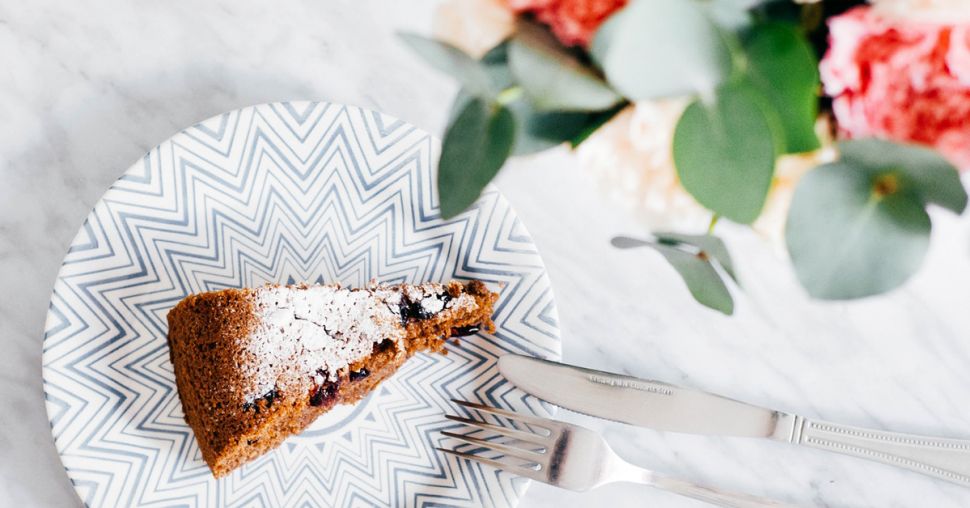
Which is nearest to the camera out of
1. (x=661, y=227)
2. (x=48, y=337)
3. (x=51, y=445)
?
(x=661, y=227)

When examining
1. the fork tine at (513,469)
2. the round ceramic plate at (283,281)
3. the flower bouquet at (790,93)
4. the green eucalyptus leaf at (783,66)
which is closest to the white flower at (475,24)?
the flower bouquet at (790,93)

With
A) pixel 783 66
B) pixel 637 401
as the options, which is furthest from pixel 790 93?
pixel 637 401

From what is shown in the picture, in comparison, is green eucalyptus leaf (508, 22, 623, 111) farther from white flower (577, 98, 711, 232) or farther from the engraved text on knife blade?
the engraved text on knife blade

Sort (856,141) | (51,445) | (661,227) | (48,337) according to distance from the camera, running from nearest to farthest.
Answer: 1. (856,141)
2. (661,227)
3. (48,337)
4. (51,445)

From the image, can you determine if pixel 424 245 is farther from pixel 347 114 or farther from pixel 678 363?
pixel 678 363

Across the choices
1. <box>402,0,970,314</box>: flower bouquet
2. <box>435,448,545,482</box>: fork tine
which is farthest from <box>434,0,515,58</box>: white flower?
<box>435,448,545,482</box>: fork tine

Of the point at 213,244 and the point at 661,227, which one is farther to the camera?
the point at 213,244

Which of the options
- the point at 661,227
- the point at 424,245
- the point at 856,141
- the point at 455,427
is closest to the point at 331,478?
the point at 455,427
